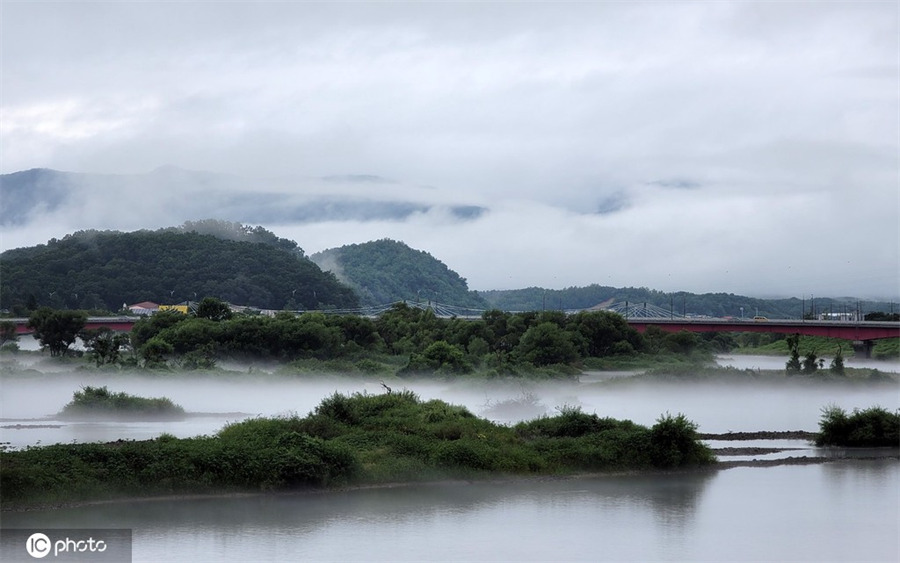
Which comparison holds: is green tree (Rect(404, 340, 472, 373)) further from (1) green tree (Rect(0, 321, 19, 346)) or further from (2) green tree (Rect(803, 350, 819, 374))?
(1) green tree (Rect(0, 321, 19, 346))

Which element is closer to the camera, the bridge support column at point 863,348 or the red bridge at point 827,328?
the red bridge at point 827,328

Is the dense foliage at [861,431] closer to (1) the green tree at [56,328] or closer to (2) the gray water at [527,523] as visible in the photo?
(2) the gray water at [527,523]

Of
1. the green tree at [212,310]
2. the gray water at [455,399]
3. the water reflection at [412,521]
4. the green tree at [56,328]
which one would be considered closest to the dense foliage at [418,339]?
the green tree at [212,310]

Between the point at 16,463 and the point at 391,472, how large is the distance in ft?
31.5

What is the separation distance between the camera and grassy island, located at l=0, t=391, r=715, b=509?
2525 cm

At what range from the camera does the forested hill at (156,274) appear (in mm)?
95625

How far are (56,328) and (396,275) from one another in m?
99.1

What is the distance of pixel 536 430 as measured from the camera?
34.8 m

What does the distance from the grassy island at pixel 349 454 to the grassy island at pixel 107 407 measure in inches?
526

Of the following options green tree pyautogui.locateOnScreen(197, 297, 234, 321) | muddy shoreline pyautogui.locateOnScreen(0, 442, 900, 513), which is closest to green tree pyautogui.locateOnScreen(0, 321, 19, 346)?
green tree pyautogui.locateOnScreen(197, 297, 234, 321)

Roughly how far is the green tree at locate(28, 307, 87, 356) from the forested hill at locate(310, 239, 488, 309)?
8066 cm

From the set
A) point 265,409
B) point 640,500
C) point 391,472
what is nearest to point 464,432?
point 391,472

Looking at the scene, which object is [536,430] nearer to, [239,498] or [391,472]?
[391,472]

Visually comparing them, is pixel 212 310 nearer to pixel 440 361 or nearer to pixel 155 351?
pixel 155 351
